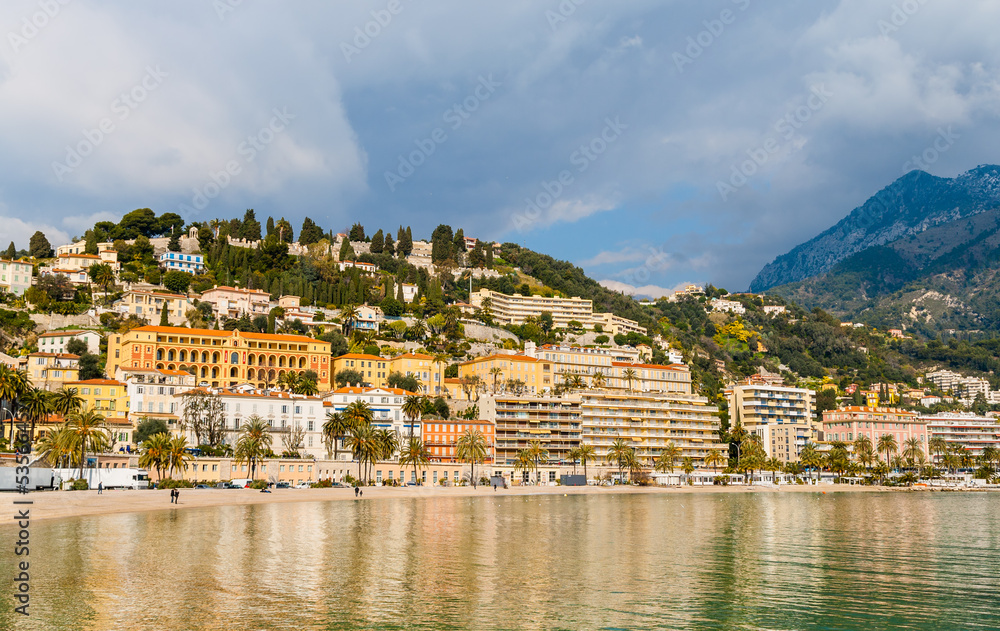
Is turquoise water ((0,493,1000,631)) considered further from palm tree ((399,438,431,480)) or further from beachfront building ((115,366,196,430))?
beachfront building ((115,366,196,430))

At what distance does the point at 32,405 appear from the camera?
82.7 metres

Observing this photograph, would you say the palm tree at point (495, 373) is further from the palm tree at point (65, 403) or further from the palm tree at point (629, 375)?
the palm tree at point (65, 403)

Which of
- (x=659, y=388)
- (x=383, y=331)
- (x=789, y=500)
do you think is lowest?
(x=789, y=500)

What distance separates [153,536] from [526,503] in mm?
44747

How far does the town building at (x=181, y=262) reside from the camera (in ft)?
551

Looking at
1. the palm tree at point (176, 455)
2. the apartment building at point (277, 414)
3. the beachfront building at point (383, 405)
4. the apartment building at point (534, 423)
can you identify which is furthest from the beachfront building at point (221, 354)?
the palm tree at point (176, 455)

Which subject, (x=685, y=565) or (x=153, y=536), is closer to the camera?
(x=685, y=565)

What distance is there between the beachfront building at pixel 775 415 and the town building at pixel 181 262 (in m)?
112

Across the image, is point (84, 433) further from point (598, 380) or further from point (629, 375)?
point (629, 375)

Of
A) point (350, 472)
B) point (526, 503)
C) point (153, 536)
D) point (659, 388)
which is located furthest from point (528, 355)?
point (153, 536)

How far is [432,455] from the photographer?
4513 inches

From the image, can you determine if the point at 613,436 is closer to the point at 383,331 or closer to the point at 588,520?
the point at 383,331

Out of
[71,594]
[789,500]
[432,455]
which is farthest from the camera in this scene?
[432,455]

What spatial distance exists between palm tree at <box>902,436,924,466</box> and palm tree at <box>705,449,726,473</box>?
3755cm
